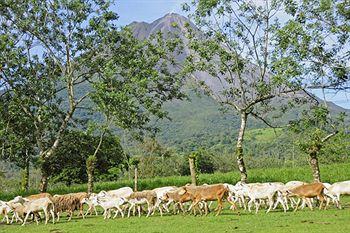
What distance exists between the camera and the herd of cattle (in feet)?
63.1

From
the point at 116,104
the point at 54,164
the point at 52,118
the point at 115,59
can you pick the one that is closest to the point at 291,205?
the point at 116,104

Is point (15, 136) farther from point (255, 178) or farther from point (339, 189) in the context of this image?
point (339, 189)

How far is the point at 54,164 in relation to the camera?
147 feet

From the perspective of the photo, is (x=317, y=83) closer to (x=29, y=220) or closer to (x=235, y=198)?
(x=235, y=198)

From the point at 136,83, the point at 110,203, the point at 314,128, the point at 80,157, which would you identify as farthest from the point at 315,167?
the point at 80,157

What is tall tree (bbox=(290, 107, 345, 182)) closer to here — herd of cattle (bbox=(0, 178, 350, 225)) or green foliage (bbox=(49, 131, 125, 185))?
herd of cattle (bbox=(0, 178, 350, 225))

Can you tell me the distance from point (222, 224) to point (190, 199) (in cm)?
439

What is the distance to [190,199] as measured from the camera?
20109mm

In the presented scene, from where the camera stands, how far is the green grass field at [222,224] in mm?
14250

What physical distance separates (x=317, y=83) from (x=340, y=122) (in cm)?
242

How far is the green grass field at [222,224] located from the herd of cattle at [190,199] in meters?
0.59

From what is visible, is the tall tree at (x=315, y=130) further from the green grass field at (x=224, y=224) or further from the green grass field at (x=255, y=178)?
the green grass field at (x=255, y=178)

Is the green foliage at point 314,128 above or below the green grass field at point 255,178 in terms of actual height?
above

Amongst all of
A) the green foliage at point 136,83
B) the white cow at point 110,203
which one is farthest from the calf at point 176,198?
the green foliage at point 136,83
